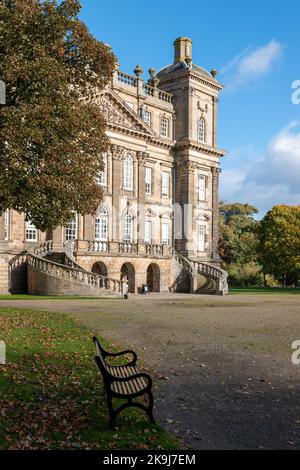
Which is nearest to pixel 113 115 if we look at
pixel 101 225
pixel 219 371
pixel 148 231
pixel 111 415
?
pixel 101 225

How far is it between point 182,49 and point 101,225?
2221 cm

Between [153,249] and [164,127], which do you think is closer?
[153,249]

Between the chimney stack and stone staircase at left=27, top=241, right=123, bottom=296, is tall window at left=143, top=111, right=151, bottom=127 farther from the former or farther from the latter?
stone staircase at left=27, top=241, right=123, bottom=296

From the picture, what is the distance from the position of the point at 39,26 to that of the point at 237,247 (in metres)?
57.2

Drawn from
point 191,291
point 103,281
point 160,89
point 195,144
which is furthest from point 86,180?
point 160,89

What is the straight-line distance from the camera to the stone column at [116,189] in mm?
42312

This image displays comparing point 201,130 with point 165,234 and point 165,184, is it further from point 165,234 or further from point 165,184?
point 165,234

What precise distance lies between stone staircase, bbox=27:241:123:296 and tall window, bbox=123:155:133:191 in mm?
12550

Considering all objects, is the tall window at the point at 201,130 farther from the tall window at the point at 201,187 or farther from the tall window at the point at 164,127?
the tall window at the point at 201,187

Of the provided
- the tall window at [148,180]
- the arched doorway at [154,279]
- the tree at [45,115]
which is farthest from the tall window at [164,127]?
the tree at [45,115]

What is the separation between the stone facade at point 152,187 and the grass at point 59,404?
22.2 metres

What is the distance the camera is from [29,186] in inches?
698

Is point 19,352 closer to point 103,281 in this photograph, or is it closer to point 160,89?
point 103,281

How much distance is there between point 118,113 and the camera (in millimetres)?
42500
